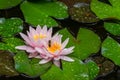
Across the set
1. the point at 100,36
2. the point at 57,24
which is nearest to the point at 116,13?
the point at 100,36

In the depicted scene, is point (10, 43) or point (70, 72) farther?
point (10, 43)

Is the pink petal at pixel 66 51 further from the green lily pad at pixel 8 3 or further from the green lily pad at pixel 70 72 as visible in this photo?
the green lily pad at pixel 8 3

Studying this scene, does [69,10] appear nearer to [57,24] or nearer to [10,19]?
[57,24]

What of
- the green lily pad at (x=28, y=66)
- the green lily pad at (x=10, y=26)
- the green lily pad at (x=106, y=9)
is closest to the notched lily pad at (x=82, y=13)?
the green lily pad at (x=106, y=9)

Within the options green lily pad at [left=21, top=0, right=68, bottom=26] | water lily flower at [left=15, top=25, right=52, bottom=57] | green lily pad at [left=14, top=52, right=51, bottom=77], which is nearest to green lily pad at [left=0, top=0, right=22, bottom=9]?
green lily pad at [left=21, top=0, right=68, bottom=26]

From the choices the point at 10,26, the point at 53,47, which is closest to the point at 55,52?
the point at 53,47

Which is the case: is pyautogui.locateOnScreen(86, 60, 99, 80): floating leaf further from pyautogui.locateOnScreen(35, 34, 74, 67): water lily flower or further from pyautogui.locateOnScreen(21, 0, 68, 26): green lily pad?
pyautogui.locateOnScreen(21, 0, 68, 26): green lily pad

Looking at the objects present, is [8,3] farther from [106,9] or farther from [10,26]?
[106,9]
